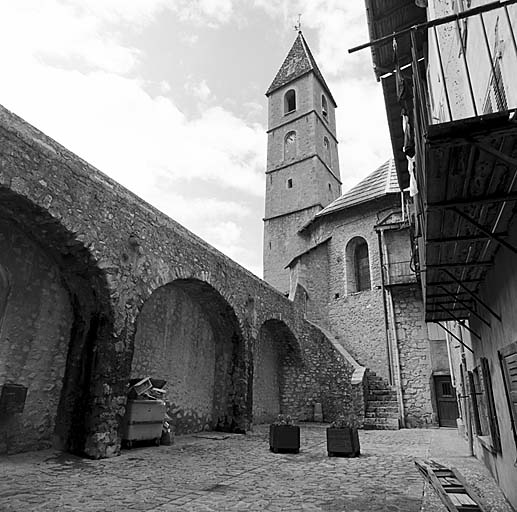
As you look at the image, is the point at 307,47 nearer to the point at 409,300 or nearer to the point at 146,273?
the point at 409,300

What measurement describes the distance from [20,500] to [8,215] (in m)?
4.00

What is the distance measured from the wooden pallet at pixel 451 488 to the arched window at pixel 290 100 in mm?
28841

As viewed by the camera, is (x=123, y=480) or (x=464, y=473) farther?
(x=464, y=473)

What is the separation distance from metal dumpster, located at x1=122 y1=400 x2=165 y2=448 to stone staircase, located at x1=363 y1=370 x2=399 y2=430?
8.18 meters

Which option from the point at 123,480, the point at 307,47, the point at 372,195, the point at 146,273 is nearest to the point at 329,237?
the point at 372,195

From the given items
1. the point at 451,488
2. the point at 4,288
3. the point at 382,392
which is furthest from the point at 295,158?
the point at 451,488

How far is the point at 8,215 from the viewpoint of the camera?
6.16 metres

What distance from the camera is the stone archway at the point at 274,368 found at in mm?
13359

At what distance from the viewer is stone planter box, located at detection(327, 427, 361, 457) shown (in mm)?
7383

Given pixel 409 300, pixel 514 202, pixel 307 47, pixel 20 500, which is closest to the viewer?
pixel 514 202

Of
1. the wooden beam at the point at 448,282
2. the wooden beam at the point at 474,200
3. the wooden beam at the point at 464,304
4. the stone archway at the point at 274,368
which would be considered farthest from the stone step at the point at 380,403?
the wooden beam at the point at 474,200

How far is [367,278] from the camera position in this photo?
58.3 feet

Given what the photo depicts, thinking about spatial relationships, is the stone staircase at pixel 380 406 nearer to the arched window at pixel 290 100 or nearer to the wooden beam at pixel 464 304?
the wooden beam at pixel 464 304

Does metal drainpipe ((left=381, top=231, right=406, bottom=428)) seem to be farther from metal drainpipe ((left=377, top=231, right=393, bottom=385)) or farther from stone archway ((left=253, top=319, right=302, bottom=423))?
stone archway ((left=253, top=319, right=302, bottom=423))
